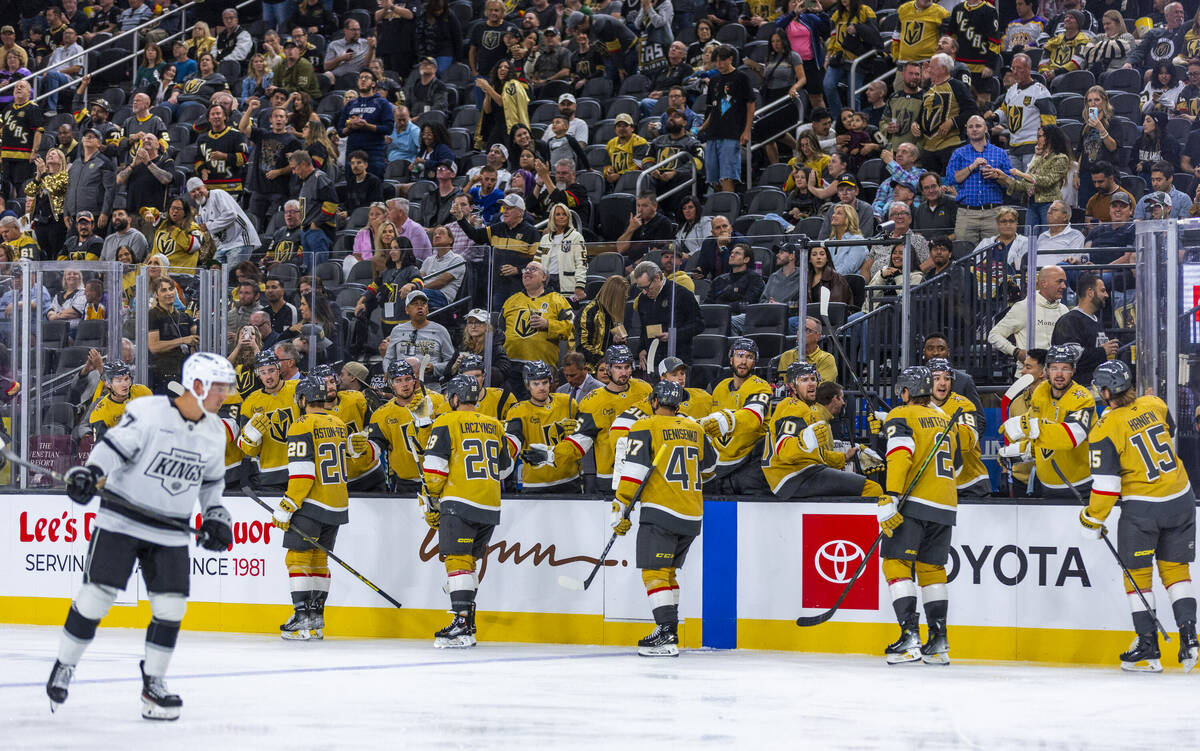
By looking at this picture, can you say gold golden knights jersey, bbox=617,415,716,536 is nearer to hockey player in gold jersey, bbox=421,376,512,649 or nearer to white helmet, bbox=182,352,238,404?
hockey player in gold jersey, bbox=421,376,512,649

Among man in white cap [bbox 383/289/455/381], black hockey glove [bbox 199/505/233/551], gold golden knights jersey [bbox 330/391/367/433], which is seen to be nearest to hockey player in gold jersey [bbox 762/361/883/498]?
man in white cap [bbox 383/289/455/381]

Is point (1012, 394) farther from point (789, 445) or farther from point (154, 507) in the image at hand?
point (154, 507)

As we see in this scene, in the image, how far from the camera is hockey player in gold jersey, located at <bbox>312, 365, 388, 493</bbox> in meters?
11.2

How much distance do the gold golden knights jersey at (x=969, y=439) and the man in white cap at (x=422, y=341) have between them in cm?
385

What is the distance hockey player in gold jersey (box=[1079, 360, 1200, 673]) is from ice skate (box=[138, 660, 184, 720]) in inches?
205

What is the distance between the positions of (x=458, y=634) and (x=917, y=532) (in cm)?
311

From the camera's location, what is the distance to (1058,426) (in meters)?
9.38

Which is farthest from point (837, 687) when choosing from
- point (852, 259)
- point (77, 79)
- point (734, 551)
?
point (77, 79)

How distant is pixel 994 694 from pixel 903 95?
808 cm

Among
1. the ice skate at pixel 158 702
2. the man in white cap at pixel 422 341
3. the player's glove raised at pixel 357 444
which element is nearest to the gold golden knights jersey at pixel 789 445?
the man in white cap at pixel 422 341

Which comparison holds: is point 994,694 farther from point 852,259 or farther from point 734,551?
point 852,259

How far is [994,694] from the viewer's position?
767 centimetres

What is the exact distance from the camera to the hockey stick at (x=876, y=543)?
9.17 metres
